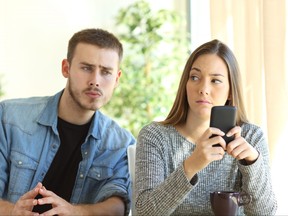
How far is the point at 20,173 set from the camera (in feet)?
6.95

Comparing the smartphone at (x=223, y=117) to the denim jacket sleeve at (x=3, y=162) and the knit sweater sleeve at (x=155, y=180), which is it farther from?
the denim jacket sleeve at (x=3, y=162)

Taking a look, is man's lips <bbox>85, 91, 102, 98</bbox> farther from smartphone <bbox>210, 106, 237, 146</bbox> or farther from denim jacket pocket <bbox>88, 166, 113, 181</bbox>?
smartphone <bbox>210, 106, 237, 146</bbox>

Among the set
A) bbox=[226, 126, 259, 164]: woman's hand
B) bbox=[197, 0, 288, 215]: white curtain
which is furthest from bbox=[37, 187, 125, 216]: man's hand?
bbox=[197, 0, 288, 215]: white curtain

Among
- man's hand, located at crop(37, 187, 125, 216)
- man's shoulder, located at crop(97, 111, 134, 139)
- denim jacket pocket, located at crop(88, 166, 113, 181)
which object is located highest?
man's shoulder, located at crop(97, 111, 134, 139)

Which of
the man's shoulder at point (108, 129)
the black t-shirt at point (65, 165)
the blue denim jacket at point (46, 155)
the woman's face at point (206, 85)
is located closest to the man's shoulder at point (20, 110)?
the blue denim jacket at point (46, 155)

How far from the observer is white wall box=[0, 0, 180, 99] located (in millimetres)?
3641

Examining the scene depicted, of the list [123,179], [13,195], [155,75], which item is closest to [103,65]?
[123,179]

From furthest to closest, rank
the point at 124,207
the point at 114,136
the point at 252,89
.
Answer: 1. the point at 252,89
2. the point at 114,136
3. the point at 124,207

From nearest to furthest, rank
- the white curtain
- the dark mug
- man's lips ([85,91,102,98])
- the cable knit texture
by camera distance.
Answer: the dark mug → the cable knit texture → man's lips ([85,91,102,98]) → the white curtain

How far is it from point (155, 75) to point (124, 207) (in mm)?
1775

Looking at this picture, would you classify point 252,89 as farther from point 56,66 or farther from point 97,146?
point 56,66

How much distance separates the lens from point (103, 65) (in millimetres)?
2141

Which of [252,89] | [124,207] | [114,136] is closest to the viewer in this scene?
[124,207]

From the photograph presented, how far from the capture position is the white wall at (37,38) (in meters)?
3.64
